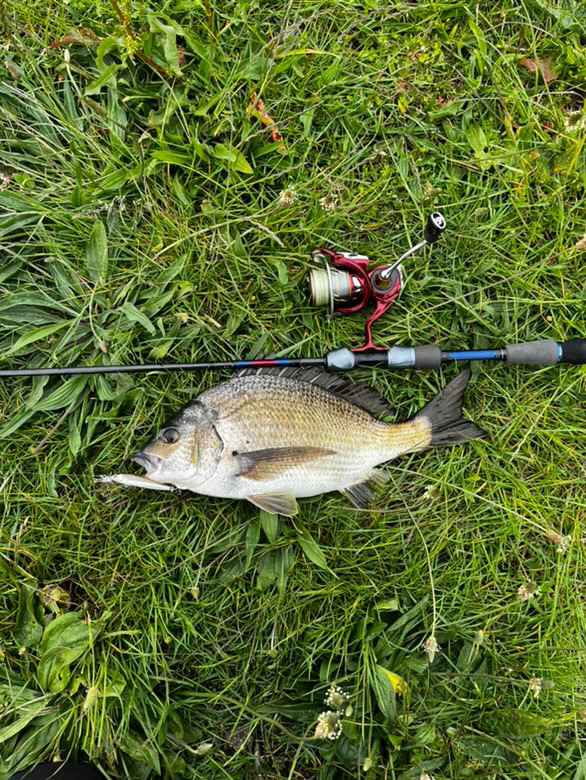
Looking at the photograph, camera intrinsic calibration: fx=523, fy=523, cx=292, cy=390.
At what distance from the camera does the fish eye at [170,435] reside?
9.00 feet

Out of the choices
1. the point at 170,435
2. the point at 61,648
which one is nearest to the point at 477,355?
the point at 170,435

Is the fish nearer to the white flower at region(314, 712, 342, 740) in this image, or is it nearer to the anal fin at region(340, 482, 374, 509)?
the anal fin at region(340, 482, 374, 509)

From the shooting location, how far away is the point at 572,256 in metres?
3.30

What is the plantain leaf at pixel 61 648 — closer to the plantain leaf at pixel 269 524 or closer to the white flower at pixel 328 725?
the plantain leaf at pixel 269 524

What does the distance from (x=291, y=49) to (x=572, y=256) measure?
→ 2158 mm

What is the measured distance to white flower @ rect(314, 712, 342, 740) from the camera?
2.40 metres

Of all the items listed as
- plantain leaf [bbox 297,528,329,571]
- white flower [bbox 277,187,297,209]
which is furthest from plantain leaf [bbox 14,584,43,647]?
white flower [bbox 277,187,297,209]

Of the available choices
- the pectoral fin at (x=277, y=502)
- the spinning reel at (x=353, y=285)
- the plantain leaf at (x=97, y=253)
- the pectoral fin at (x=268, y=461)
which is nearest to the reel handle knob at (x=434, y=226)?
the spinning reel at (x=353, y=285)

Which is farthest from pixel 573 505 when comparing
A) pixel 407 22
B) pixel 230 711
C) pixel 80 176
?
pixel 80 176

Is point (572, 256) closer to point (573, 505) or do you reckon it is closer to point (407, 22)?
point (573, 505)

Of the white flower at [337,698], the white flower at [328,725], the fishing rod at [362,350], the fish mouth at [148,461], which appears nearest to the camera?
the white flower at [328,725]

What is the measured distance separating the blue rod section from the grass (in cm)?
21

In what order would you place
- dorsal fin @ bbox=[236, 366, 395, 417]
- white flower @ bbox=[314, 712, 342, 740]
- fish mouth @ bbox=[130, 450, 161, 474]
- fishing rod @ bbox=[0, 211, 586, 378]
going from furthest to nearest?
1. dorsal fin @ bbox=[236, 366, 395, 417]
2. fishing rod @ bbox=[0, 211, 586, 378]
3. fish mouth @ bbox=[130, 450, 161, 474]
4. white flower @ bbox=[314, 712, 342, 740]

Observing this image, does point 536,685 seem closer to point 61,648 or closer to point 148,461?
point 148,461
